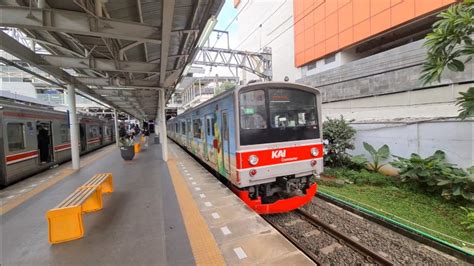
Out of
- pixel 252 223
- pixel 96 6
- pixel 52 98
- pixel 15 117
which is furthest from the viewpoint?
pixel 52 98

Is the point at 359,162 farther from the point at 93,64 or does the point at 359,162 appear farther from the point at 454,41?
the point at 93,64

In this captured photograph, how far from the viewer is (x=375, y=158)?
7.74m

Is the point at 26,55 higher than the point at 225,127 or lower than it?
higher

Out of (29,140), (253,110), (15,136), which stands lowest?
(29,140)

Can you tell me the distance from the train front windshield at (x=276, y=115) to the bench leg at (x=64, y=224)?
269 centimetres

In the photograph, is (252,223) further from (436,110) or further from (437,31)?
(436,110)

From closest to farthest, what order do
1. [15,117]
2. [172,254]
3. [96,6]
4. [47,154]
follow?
[172,254], [96,6], [15,117], [47,154]

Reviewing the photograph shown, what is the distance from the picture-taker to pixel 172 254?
2.66 metres

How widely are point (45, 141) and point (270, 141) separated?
9.02 m

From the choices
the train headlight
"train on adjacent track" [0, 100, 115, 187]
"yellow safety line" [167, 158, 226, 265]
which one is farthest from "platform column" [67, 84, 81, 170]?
the train headlight

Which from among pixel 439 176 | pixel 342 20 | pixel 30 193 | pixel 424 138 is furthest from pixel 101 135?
pixel 439 176

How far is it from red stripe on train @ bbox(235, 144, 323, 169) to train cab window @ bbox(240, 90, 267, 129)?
48 centimetres

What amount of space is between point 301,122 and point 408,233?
2.60 meters

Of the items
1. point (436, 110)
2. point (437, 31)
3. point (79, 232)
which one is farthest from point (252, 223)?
point (436, 110)
